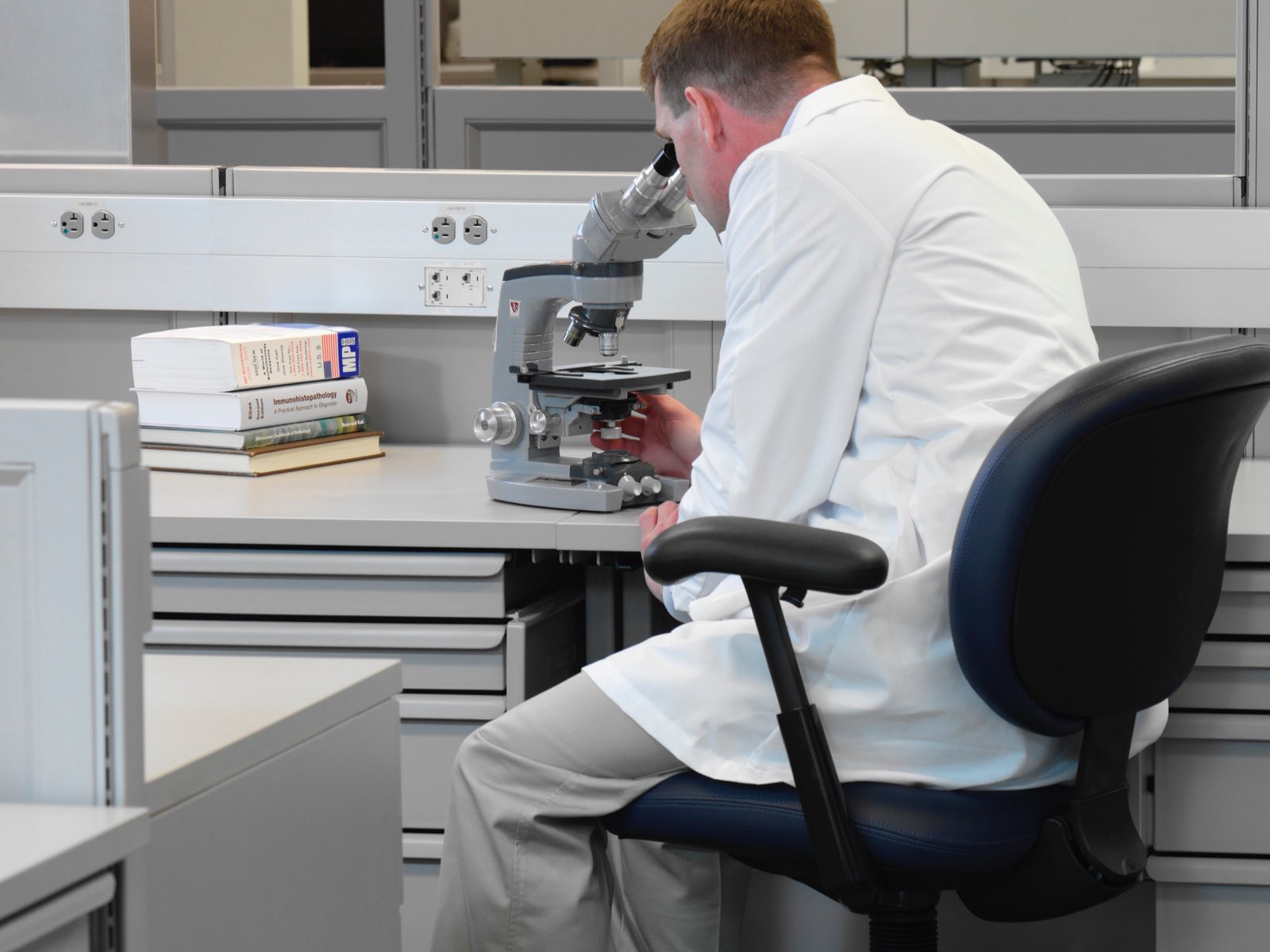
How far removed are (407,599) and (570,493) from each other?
0.24 meters

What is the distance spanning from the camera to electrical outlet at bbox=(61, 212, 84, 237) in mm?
2314

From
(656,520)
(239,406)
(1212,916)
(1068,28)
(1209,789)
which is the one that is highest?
(1068,28)

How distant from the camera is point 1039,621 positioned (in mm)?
1182

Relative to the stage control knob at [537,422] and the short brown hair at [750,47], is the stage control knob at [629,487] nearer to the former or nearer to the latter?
the stage control knob at [537,422]

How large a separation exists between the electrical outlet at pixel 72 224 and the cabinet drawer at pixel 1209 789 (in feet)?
5.79

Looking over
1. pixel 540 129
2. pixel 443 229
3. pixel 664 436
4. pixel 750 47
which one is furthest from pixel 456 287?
pixel 540 129

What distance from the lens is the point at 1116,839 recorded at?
50.2 inches

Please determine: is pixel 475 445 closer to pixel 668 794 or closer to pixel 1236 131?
pixel 668 794

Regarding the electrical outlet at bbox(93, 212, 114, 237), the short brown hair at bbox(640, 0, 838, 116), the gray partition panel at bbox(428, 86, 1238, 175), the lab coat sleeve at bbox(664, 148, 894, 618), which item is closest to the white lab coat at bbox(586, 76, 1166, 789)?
the lab coat sleeve at bbox(664, 148, 894, 618)

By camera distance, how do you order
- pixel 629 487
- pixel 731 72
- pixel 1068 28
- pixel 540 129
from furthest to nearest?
pixel 540 129, pixel 1068 28, pixel 629 487, pixel 731 72

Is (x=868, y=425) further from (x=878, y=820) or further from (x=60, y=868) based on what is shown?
(x=60, y=868)

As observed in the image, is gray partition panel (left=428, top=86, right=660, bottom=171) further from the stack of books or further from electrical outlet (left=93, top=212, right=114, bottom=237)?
the stack of books

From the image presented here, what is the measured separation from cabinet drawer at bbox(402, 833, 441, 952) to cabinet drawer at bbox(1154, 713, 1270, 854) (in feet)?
2.76

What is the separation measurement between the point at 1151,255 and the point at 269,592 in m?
1.34
